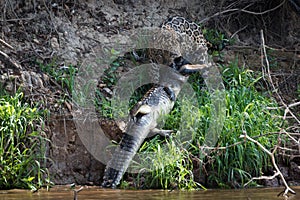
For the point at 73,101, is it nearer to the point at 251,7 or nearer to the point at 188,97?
the point at 188,97

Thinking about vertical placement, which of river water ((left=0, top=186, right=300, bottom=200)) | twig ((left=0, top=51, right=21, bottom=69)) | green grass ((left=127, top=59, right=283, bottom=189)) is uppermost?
twig ((left=0, top=51, right=21, bottom=69))

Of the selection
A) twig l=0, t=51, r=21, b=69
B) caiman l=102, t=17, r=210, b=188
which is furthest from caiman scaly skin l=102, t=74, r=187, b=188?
twig l=0, t=51, r=21, b=69

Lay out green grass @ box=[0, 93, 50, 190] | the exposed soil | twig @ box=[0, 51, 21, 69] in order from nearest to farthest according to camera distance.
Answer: green grass @ box=[0, 93, 50, 190] → the exposed soil → twig @ box=[0, 51, 21, 69]

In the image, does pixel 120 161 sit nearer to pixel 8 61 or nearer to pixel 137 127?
pixel 137 127

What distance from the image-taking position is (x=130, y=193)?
5.89 metres

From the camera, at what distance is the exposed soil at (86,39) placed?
6.80 m

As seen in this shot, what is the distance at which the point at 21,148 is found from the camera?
6496mm

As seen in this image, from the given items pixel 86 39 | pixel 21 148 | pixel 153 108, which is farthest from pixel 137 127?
pixel 86 39

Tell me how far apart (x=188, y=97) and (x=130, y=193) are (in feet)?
6.64

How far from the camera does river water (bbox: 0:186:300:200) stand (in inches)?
216

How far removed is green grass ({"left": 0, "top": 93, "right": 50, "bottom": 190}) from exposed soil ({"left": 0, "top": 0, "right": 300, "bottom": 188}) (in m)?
0.23

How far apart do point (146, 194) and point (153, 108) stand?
1.45m

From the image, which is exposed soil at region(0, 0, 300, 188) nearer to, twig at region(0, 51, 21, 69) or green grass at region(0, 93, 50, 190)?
twig at region(0, 51, 21, 69)

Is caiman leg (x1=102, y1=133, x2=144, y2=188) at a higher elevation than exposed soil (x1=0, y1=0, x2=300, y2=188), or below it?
below
